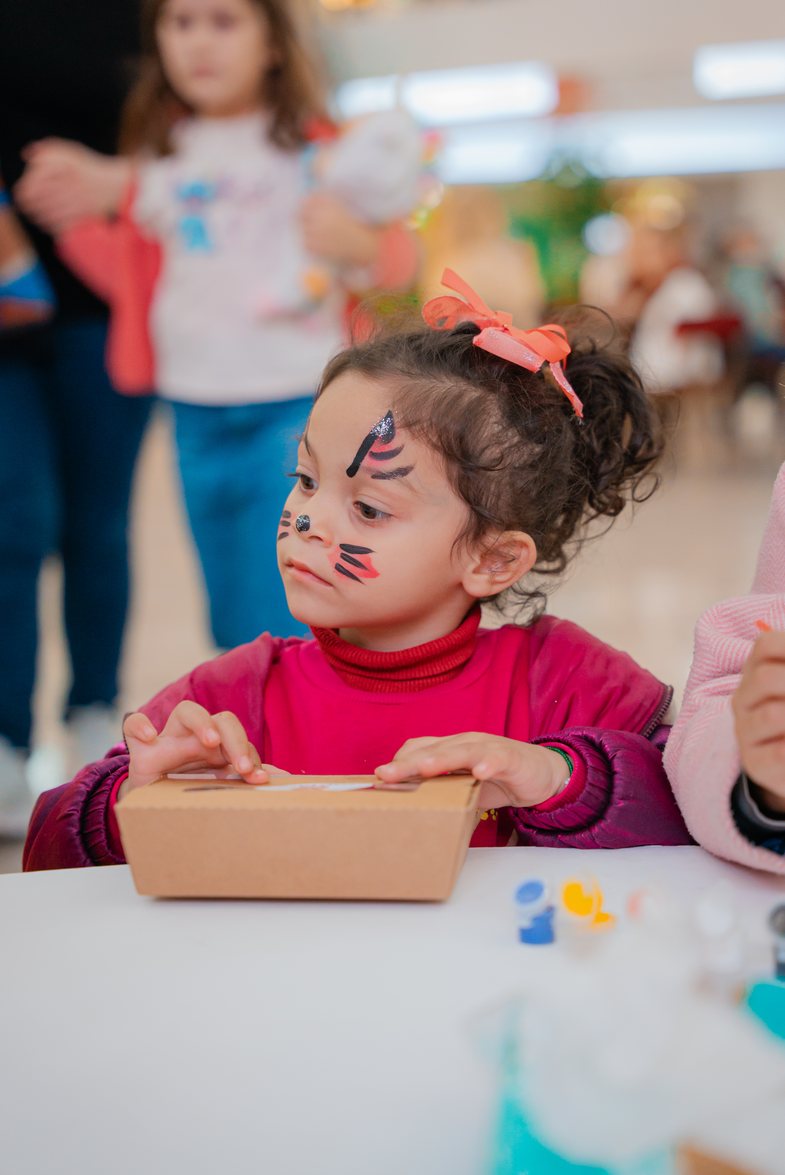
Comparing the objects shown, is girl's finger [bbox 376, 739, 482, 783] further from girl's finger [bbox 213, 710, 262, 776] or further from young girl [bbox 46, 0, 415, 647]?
young girl [bbox 46, 0, 415, 647]

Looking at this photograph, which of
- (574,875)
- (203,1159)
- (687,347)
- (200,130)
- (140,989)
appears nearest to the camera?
(203,1159)

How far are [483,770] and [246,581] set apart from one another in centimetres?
111

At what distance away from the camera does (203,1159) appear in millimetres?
462

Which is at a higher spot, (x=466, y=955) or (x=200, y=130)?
(x=200, y=130)

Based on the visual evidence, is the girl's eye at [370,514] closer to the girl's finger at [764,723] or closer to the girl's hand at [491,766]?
the girl's hand at [491,766]

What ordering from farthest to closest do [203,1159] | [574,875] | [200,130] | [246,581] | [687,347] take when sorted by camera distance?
[687,347] < [200,130] < [246,581] < [574,875] < [203,1159]

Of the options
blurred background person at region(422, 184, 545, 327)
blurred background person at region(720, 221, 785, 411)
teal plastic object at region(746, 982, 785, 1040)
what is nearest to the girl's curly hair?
teal plastic object at region(746, 982, 785, 1040)

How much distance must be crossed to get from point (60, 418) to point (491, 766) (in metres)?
1.53

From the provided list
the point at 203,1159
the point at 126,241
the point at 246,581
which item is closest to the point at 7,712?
the point at 246,581

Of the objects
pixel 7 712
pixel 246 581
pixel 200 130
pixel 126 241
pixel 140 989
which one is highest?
pixel 200 130

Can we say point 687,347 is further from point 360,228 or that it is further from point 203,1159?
point 203,1159

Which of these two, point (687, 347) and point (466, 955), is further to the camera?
point (687, 347)

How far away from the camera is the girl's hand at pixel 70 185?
6.30ft

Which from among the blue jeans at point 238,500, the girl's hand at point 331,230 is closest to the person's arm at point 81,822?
the blue jeans at point 238,500
